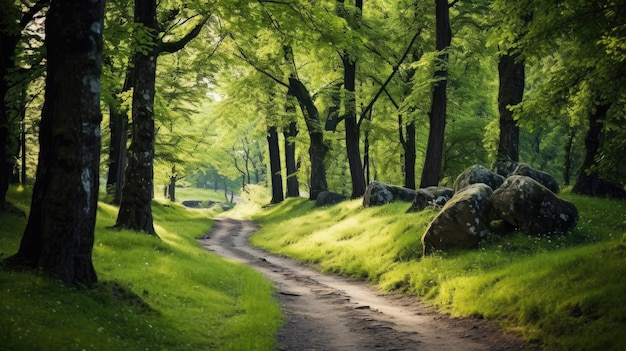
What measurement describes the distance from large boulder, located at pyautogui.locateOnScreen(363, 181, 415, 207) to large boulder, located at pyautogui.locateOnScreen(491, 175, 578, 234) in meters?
9.95

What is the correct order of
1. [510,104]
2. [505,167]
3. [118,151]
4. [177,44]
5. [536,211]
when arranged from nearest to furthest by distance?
[536,211]
[505,167]
[177,44]
[510,104]
[118,151]

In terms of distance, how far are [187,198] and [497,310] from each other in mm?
98244

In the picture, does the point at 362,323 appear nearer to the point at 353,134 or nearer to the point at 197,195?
the point at 353,134

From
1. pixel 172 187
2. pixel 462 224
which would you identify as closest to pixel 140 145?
pixel 462 224

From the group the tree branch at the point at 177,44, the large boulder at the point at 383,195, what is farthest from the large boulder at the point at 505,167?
the tree branch at the point at 177,44

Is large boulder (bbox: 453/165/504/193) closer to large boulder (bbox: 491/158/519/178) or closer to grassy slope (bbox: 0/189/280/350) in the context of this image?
large boulder (bbox: 491/158/519/178)

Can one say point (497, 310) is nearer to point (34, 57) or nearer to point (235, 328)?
point (235, 328)

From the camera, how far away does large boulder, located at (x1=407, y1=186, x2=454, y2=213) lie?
18.3 meters

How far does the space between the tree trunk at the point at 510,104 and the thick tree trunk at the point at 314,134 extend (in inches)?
521

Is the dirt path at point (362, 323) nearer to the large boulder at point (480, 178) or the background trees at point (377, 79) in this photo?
the background trees at point (377, 79)

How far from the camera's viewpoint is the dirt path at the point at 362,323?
8.54m

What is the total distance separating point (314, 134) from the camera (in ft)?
107

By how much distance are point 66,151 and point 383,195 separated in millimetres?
17799

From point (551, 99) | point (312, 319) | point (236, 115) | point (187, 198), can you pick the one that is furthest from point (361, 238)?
point (187, 198)
